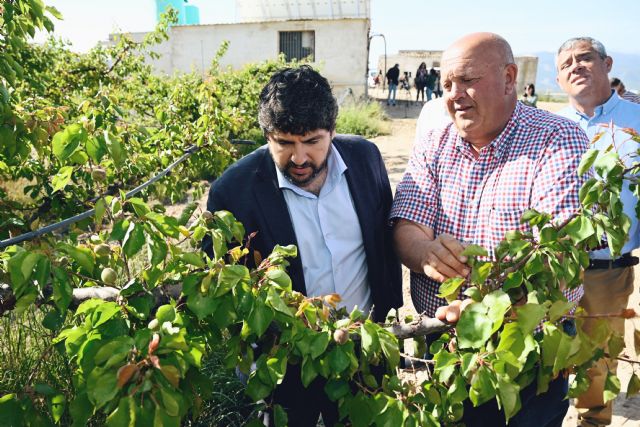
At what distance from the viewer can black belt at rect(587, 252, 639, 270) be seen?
3.17m

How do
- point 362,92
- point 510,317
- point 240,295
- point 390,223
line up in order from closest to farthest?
point 240,295 < point 510,317 < point 390,223 < point 362,92

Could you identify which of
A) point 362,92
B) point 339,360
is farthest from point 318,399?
point 362,92

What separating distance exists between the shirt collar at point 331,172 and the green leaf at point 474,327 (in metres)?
1.11

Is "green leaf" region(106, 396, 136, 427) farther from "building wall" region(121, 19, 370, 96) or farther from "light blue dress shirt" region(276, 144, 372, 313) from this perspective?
"building wall" region(121, 19, 370, 96)

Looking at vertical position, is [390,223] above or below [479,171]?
below

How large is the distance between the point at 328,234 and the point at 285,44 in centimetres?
2208

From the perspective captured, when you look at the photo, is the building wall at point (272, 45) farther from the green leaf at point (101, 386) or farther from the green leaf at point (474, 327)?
the green leaf at point (101, 386)

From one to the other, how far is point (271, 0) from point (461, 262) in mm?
27567

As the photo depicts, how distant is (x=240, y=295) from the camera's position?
1.31 m

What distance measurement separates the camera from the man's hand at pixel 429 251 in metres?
1.91

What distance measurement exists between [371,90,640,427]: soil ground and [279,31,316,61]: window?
13.4ft

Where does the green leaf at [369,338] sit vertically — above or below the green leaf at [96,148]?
below

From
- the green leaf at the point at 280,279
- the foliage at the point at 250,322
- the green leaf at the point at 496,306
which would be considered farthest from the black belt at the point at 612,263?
the green leaf at the point at 280,279

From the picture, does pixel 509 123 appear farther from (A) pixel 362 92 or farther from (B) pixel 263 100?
(A) pixel 362 92
